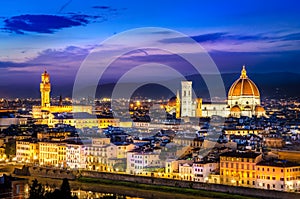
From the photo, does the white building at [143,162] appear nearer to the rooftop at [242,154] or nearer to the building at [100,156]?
the building at [100,156]

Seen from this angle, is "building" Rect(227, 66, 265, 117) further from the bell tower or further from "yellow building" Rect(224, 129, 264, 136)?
the bell tower

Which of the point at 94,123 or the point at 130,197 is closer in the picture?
the point at 130,197

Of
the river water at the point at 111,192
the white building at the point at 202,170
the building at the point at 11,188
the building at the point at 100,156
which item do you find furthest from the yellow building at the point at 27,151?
the building at the point at 11,188

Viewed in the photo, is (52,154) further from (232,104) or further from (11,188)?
(232,104)

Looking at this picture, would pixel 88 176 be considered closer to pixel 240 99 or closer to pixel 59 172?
pixel 59 172

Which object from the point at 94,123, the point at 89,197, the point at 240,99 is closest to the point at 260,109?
the point at 240,99

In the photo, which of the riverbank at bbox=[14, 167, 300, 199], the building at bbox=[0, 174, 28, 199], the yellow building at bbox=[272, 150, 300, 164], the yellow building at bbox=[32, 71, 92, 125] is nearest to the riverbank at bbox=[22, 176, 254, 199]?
the riverbank at bbox=[14, 167, 300, 199]
